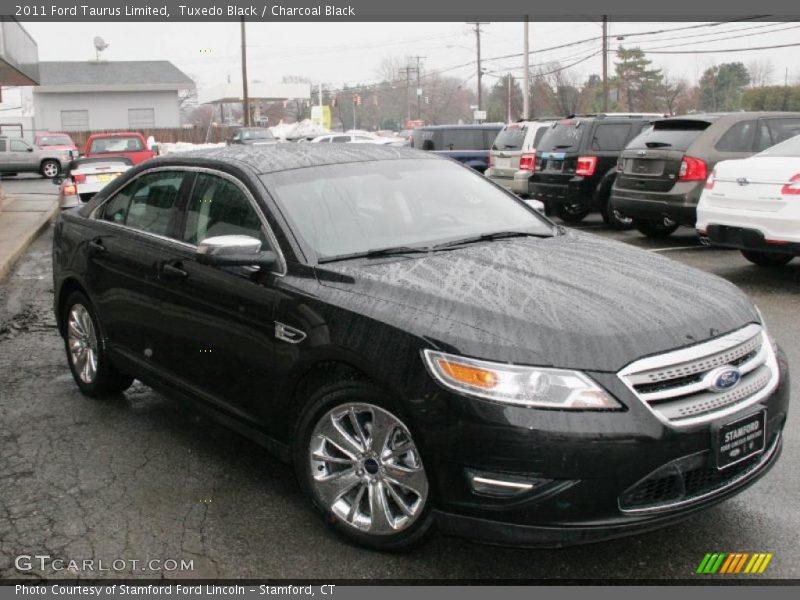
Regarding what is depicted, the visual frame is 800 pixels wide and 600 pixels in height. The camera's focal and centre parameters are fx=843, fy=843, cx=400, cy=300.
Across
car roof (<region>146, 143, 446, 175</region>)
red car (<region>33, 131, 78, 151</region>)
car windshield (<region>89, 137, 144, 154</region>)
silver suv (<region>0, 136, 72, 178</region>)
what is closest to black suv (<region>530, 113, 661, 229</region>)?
car roof (<region>146, 143, 446, 175</region>)

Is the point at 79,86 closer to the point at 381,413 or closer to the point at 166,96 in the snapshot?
the point at 166,96

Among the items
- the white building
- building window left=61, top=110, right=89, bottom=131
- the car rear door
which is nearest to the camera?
the car rear door

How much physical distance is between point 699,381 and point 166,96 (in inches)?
2099

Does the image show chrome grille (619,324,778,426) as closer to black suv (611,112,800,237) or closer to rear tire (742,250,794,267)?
rear tire (742,250,794,267)

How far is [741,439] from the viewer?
3145mm

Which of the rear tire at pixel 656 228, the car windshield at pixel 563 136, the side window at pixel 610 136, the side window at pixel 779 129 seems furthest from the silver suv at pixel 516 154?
the side window at pixel 779 129

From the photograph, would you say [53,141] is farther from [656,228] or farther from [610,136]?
[656,228]

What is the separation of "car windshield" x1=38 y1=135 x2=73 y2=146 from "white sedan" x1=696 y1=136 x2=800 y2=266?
106ft

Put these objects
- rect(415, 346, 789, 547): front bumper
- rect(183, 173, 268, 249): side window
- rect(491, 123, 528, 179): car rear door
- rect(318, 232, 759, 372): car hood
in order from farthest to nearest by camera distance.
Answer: rect(491, 123, 528, 179): car rear door
rect(183, 173, 268, 249): side window
rect(318, 232, 759, 372): car hood
rect(415, 346, 789, 547): front bumper

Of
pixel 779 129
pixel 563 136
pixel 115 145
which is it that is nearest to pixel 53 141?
pixel 115 145

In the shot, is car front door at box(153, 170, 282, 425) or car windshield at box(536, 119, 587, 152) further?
car windshield at box(536, 119, 587, 152)

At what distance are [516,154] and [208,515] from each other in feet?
43.6

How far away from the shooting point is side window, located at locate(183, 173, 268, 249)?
4.10 m

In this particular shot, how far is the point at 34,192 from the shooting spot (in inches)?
1014
